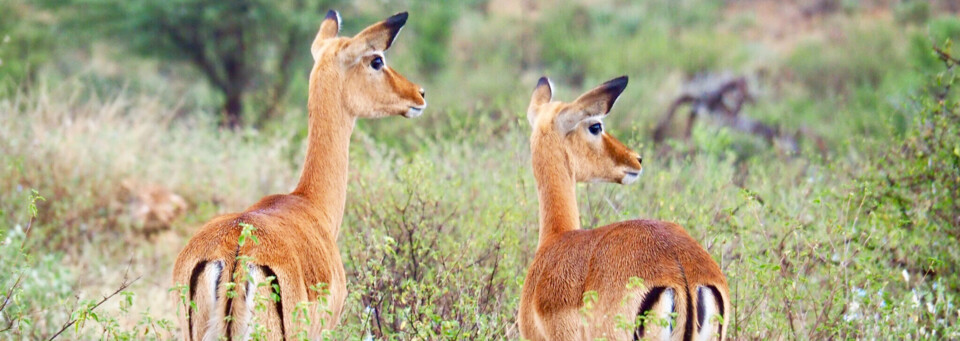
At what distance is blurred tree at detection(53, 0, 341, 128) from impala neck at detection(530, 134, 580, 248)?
8793 millimetres

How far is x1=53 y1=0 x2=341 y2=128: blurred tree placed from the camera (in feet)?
44.9

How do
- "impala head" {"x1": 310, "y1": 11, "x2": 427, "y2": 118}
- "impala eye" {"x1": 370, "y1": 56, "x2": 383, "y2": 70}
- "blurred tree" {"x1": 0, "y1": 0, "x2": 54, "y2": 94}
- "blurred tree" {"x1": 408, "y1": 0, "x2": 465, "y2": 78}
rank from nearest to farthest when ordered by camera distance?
"impala head" {"x1": 310, "y1": 11, "x2": 427, "y2": 118}, "impala eye" {"x1": 370, "y1": 56, "x2": 383, "y2": 70}, "blurred tree" {"x1": 0, "y1": 0, "x2": 54, "y2": 94}, "blurred tree" {"x1": 408, "y1": 0, "x2": 465, "y2": 78}

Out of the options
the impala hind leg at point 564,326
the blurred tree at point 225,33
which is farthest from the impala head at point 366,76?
the blurred tree at point 225,33

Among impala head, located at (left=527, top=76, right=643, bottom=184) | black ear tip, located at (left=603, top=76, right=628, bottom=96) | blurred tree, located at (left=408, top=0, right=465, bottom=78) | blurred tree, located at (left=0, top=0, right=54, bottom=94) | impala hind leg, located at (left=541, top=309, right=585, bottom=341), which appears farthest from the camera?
blurred tree, located at (left=408, top=0, right=465, bottom=78)

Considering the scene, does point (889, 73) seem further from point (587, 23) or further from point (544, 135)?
point (544, 135)

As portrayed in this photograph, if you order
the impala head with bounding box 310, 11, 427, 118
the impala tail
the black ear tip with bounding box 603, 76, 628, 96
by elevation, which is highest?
the impala head with bounding box 310, 11, 427, 118

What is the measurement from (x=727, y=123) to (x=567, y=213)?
952 cm

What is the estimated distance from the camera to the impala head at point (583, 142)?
4738 millimetres

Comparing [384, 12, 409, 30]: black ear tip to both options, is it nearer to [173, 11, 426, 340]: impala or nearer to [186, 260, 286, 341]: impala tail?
[173, 11, 426, 340]: impala

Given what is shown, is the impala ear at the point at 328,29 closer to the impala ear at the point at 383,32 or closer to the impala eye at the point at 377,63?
the impala eye at the point at 377,63

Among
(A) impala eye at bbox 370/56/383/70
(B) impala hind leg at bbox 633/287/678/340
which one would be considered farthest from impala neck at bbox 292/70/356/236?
(B) impala hind leg at bbox 633/287/678/340

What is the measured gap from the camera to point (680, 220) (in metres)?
6.13

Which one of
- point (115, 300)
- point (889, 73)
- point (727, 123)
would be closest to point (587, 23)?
point (889, 73)

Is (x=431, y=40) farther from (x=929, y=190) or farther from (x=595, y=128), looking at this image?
(x=595, y=128)
